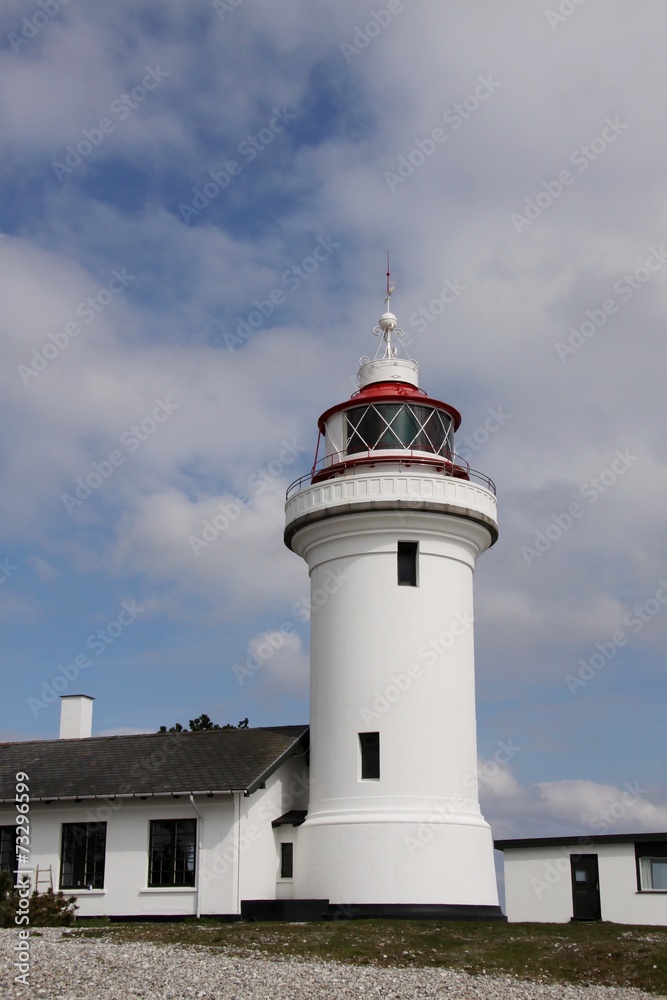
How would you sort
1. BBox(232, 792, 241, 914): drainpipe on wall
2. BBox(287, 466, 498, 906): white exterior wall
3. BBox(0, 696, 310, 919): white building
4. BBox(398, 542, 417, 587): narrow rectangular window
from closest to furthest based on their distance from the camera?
1. BBox(287, 466, 498, 906): white exterior wall
2. BBox(232, 792, 241, 914): drainpipe on wall
3. BBox(0, 696, 310, 919): white building
4. BBox(398, 542, 417, 587): narrow rectangular window

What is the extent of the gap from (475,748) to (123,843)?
26.0 ft

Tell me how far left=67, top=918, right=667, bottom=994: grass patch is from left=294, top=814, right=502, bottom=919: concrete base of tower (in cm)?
209

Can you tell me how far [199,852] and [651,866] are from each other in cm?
1012

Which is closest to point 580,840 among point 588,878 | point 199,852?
point 588,878

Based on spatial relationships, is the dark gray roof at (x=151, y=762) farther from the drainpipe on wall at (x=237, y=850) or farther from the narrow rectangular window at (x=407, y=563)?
the narrow rectangular window at (x=407, y=563)

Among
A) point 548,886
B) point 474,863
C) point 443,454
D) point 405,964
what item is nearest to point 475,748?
point 474,863

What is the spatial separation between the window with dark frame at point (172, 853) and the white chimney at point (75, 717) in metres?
5.89

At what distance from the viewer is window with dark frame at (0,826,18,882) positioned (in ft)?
85.0

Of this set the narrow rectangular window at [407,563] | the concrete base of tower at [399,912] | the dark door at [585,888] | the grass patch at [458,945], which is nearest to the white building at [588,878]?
the dark door at [585,888]

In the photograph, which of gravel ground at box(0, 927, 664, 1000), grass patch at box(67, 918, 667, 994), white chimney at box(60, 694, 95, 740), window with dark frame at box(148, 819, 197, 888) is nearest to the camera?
gravel ground at box(0, 927, 664, 1000)

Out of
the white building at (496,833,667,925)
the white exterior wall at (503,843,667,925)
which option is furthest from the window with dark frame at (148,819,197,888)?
the white exterior wall at (503,843,667,925)

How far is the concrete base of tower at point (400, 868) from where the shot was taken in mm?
22812

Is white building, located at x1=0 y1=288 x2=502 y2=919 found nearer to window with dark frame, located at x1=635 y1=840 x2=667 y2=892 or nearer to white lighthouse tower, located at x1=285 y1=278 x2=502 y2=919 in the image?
white lighthouse tower, located at x1=285 y1=278 x2=502 y2=919

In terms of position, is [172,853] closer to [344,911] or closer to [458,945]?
[344,911]
